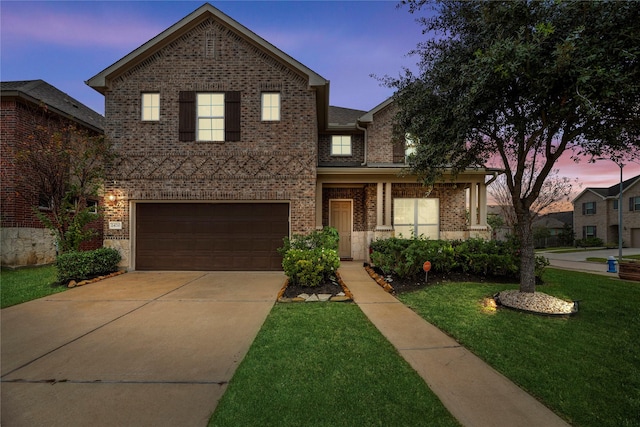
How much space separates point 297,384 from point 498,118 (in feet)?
20.7

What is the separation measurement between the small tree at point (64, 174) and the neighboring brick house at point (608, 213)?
4110 cm

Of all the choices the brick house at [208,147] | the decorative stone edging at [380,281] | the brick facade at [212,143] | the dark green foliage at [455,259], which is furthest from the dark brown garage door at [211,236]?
the dark green foliage at [455,259]

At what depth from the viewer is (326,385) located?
2.89 metres

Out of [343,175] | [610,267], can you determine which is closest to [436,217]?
[343,175]

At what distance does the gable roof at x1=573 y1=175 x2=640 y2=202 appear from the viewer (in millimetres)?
28609

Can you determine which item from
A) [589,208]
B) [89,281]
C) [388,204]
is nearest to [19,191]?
[89,281]

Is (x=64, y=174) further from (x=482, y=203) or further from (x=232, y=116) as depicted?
(x=482, y=203)

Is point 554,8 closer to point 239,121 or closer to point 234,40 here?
point 239,121

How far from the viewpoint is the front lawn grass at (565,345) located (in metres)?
2.68

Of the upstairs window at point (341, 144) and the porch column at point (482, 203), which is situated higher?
the upstairs window at point (341, 144)

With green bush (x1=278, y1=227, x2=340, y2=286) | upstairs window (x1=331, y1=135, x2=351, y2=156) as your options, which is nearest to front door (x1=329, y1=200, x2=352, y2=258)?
upstairs window (x1=331, y1=135, x2=351, y2=156)

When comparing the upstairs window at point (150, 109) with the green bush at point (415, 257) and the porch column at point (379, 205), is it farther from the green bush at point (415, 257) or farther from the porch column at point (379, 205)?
the green bush at point (415, 257)

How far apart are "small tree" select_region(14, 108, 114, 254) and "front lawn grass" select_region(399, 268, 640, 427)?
31.1 ft

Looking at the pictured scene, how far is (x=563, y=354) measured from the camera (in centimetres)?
363
